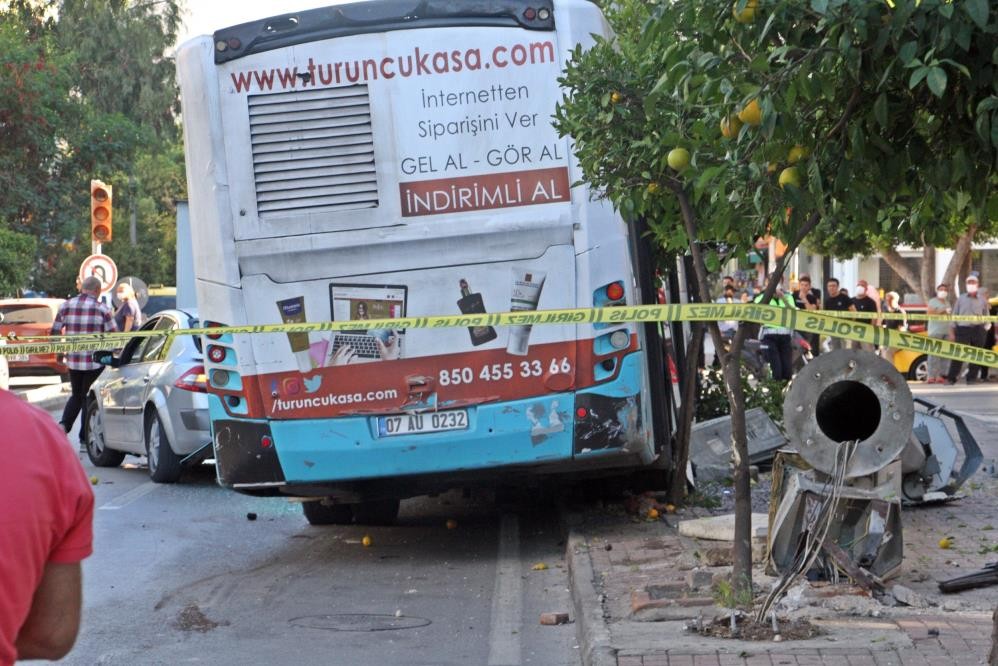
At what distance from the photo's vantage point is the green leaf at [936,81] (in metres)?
3.80

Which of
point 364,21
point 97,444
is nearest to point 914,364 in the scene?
point 97,444

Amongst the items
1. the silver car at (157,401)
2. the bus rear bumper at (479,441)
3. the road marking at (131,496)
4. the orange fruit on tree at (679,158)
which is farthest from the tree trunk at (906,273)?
the orange fruit on tree at (679,158)

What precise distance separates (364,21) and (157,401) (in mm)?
5689

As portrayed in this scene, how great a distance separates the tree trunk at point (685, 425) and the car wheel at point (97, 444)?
7.02 metres

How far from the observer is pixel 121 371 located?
14477 mm

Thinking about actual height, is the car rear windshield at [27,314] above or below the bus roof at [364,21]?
below

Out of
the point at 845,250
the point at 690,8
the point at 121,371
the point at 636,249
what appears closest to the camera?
the point at 690,8

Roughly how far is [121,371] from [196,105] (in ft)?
20.8

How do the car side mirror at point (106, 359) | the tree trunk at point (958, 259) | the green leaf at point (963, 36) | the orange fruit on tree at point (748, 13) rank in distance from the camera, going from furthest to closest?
1. the tree trunk at point (958, 259)
2. the car side mirror at point (106, 359)
3. the orange fruit on tree at point (748, 13)
4. the green leaf at point (963, 36)

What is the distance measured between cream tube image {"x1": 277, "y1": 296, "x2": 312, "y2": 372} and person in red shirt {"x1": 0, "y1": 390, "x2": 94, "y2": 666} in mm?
6062

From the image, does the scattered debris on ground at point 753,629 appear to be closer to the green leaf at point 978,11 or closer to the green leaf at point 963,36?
the green leaf at point 963,36

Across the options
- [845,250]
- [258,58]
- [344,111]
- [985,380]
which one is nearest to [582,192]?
[344,111]

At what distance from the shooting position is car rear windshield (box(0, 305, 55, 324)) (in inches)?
1264

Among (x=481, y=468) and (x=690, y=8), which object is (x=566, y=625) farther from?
(x=690, y=8)
